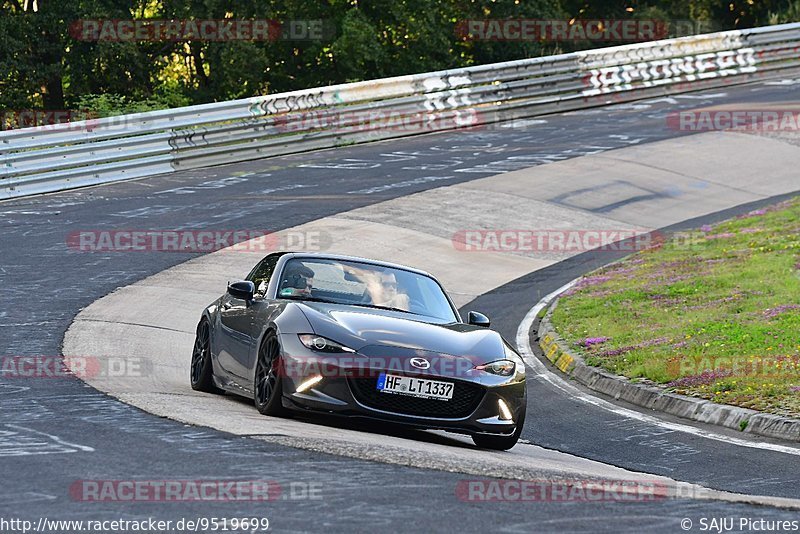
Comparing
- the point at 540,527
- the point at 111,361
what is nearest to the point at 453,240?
the point at 111,361

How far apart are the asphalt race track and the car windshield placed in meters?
1.45

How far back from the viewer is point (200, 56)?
137 ft

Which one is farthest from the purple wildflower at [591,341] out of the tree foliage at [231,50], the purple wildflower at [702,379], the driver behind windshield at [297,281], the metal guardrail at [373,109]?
the tree foliage at [231,50]

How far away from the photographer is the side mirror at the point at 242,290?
1070 cm

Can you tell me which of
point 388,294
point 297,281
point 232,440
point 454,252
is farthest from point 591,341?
point 232,440

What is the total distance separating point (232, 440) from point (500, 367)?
8.00ft

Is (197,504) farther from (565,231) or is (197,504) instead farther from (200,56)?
(200,56)

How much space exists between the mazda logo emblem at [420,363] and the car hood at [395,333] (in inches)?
2.2

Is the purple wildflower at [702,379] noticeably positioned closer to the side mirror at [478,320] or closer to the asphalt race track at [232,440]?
the asphalt race track at [232,440]

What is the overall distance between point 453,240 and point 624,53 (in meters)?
13.9

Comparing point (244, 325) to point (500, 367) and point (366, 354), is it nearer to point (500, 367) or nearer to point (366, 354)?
point (366, 354)

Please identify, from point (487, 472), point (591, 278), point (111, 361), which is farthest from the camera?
point (591, 278)

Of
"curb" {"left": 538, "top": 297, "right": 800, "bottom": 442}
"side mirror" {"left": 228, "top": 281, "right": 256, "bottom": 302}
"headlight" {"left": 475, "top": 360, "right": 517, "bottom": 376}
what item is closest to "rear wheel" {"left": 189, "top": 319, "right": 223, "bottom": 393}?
"side mirror" {"left": 228, "top": 281, "right": 256, "bottom": 302}

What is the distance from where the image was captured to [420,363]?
30.7 ft
